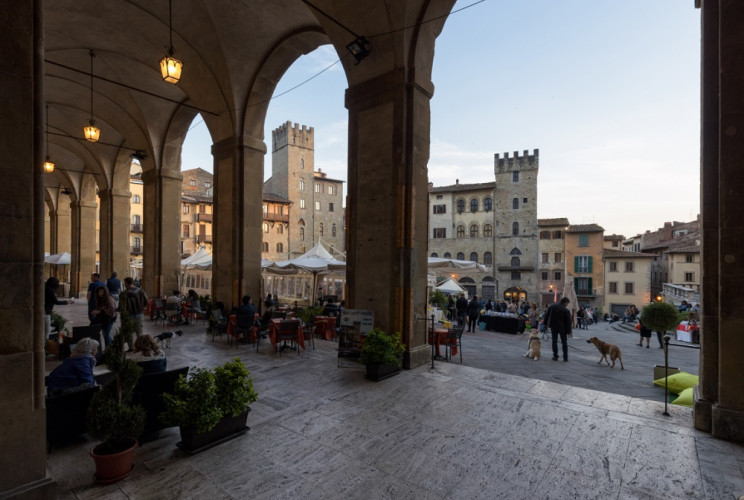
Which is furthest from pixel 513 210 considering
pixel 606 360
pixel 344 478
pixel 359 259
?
pixel 344 478

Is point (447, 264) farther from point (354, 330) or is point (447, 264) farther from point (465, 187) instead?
point (465, 187)

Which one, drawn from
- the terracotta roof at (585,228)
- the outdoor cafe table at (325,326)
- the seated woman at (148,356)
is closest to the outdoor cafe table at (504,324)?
the outdoor cafe table at (325,326)

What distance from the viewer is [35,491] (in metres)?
2.76

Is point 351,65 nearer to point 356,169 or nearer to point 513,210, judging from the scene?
point 356,169

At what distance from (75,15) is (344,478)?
12.1 meters

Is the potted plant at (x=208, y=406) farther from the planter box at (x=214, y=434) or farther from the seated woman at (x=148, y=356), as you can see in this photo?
the seated woman at (x=148, y=356)

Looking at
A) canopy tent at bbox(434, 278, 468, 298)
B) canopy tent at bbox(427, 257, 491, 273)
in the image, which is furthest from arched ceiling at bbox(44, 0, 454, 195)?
canopy tent at bbox(434, 278, 468, 298)

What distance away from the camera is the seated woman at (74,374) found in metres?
3.89

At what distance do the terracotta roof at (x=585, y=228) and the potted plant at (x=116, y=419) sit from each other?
44.8 metres

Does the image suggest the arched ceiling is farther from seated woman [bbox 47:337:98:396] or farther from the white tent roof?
the white tent roof

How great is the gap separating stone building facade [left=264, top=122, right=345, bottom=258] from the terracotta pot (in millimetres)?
45017

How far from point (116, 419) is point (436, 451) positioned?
9.62 feet

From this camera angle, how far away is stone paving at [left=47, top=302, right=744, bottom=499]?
10.3 feet

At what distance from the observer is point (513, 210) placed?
139ft
